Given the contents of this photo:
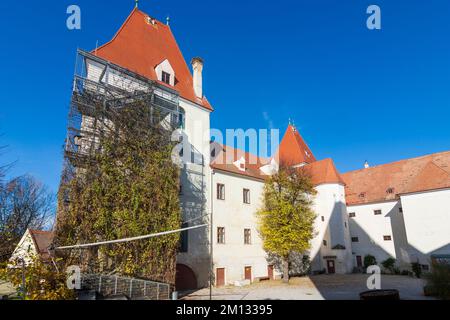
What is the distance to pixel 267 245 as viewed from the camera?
88.4ft

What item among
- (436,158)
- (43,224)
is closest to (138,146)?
(43,224)

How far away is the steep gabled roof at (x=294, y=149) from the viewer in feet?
133

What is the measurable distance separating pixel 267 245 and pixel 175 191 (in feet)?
40.9

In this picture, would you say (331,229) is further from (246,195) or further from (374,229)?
(246,195)

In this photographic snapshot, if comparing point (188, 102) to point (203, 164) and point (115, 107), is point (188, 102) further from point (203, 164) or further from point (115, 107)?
point (115, 107)

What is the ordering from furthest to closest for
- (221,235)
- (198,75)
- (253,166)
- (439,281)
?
(253,166), (198,75), (221,235), (439,281)

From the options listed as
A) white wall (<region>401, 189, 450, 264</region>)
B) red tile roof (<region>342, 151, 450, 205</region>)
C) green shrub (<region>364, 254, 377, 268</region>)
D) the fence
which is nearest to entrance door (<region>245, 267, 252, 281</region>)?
the fence

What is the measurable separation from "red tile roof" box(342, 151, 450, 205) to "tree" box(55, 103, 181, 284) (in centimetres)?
2420

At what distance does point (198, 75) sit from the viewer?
28.4 m

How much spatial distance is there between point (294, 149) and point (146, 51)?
24.0m

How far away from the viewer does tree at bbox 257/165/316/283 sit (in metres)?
26.2

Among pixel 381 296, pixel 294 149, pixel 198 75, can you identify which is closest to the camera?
pixel 381 296

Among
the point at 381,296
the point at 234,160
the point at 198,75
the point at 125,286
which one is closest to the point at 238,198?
the point at 234,160

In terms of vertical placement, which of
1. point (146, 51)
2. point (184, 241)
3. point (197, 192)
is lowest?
point (184, 241)
